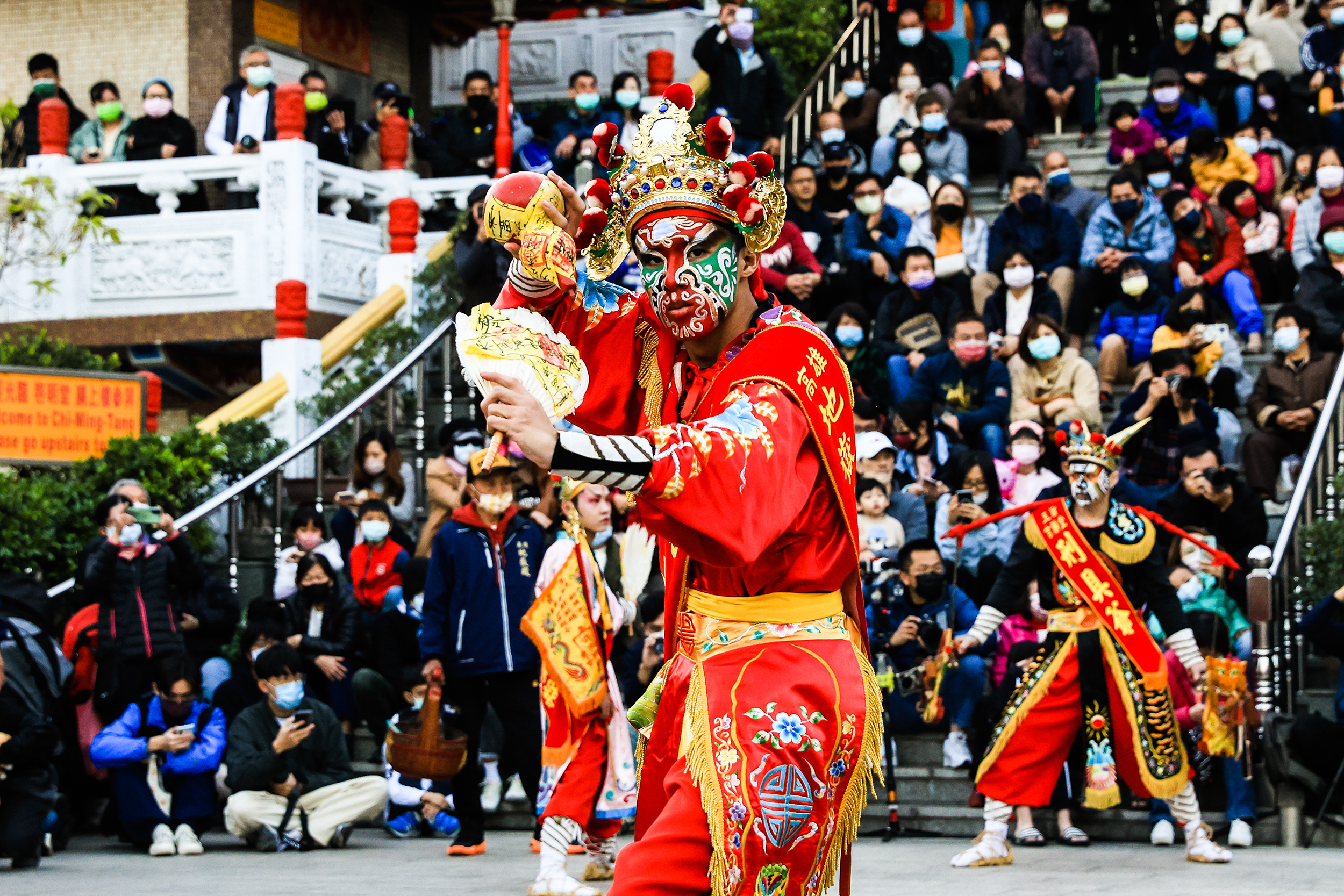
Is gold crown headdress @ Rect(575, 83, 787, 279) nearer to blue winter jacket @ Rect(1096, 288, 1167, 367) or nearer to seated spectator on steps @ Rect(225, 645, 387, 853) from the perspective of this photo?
seated spectator on steps @ Rect(225, 645, 387, 853)

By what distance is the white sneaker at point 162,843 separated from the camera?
32.4 feet

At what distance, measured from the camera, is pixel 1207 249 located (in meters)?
13.6

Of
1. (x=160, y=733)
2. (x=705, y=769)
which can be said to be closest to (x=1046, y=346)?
(x=160, y=733)

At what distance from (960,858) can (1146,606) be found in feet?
5.52

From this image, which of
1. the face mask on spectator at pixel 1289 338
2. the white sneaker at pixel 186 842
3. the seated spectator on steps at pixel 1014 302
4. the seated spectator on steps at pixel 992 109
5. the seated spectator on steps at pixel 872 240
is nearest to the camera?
the white sneaker at pixel 186 842

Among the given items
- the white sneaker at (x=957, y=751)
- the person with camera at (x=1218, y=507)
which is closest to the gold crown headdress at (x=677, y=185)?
the white sneaker at (x=957, y=751)

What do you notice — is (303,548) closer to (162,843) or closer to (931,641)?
(162,843)

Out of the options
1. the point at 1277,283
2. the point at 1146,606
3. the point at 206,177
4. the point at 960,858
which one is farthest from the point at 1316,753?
the point at 206,177

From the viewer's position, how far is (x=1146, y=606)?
953cm

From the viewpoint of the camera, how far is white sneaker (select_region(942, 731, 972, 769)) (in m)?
10.4

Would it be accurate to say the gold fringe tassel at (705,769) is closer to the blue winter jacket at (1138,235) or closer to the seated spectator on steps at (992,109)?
the blue winter jacket at (1138,235)

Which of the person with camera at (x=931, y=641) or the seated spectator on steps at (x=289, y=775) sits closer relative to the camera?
the seated spectator on steps at (x=289, y=775)

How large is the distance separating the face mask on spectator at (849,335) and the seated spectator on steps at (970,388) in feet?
1.72

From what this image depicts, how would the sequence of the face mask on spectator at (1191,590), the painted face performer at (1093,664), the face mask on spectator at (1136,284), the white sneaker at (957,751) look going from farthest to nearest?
1. the face mask on spectator at (1136,284)
2. the face mask on spectator at (1191,590)
3. the white sneaker at (957,751)
4. the painted face performer at (1093,664)
